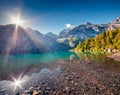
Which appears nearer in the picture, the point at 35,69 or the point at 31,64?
the point at 35,69

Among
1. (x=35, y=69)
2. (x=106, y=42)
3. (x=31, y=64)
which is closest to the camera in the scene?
(x=35, y=69)

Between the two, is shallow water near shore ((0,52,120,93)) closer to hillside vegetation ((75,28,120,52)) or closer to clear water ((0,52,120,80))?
clear water ((0,52,120,80))

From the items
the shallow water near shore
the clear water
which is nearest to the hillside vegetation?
the clear water

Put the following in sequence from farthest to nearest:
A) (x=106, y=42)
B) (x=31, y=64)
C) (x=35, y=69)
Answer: (x=106, y=42) → (x=31, y=64) → (x=35, y=69)

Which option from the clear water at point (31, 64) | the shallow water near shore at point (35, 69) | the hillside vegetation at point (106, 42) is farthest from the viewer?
the hillside vegetation at point (106, 42)

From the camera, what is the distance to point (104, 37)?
160 meters

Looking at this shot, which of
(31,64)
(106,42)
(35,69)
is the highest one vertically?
(106,42)

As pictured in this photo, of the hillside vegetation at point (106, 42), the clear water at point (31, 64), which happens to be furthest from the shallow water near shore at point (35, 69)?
the hillside vegetation at point (106, 42)

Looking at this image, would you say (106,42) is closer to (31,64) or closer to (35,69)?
(31,64)

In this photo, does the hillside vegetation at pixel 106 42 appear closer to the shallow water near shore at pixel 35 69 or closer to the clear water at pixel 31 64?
the clear water at pixel 31 64

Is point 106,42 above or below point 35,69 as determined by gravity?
above

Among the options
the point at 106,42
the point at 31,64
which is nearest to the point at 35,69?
the point at 31,64

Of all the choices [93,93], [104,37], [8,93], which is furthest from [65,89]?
[104,37]

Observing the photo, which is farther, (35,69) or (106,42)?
(106,42)
